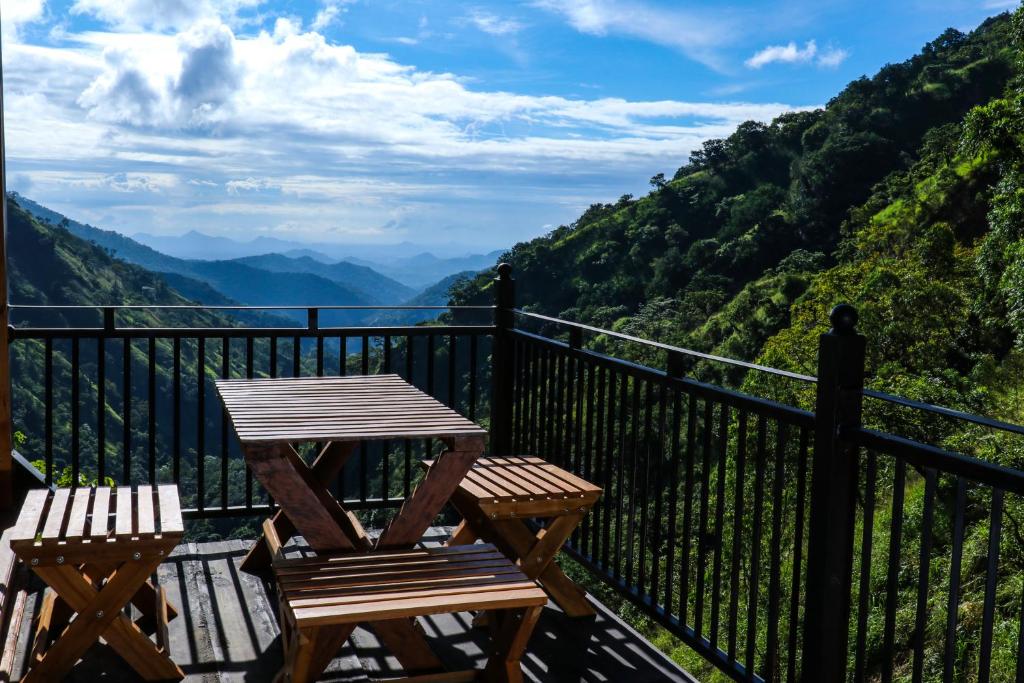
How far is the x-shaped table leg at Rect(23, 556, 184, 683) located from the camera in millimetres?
2670

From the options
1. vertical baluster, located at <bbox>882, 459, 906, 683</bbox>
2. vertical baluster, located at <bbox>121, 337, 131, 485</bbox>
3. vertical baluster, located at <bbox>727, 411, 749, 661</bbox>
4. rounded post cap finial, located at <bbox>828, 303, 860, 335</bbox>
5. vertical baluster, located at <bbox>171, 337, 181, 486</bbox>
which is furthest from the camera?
vertical baluster, located at <bbox>171, 337, 181, 486</bbox>

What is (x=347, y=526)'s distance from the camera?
10.3 ft

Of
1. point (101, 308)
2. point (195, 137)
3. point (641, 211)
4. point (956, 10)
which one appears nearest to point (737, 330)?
point (641, 211)

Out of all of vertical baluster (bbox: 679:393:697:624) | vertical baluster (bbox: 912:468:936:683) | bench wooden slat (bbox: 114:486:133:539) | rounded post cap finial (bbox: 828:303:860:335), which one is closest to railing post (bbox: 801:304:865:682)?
rounded post cap finial (bbox: 828:303:860:335)

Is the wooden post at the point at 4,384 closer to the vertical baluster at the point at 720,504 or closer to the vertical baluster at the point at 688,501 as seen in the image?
the vertical baluster at the point at 688,501

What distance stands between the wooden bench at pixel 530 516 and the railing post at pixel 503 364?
1.14 meters

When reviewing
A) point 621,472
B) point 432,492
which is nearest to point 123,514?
point 432,492

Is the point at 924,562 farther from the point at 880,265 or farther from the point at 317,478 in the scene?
the point at 880,265

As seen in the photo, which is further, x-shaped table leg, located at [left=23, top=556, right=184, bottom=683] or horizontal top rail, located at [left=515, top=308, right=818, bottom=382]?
x-shaped table leg, located at [left=23, top=556, right=184, bottom=683]

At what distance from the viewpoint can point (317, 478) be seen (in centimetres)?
368

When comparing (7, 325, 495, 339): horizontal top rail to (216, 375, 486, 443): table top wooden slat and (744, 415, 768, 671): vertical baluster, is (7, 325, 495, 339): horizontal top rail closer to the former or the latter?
(216, 375, 486, 443): table top wooden slat

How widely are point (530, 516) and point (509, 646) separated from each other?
58 centimetres

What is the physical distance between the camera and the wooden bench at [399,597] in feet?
7.63

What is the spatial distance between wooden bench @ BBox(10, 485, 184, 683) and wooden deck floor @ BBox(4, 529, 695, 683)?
0.13 meters
